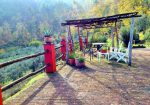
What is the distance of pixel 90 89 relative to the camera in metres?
5.64

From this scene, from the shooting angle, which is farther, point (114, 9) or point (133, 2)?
point (114, 9)

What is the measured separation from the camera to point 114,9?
24891mm

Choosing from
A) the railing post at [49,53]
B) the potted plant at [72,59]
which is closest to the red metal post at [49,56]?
the railing post at [49,53]

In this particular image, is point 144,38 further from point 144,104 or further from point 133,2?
point 144,104

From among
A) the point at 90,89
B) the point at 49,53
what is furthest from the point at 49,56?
the point at 90,89

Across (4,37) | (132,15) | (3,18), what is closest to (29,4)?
(3,18)

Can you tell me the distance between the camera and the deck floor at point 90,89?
4.77 m

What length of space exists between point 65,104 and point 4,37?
2340 inches

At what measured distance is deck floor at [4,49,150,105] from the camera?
4.77m

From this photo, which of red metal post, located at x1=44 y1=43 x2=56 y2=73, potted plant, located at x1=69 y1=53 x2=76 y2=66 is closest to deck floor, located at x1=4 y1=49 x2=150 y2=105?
red metal post, located at x1=44 y1=43 x2=56 y2=73

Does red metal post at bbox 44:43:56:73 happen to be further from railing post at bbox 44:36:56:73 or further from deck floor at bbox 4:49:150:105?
deck floor at bbox 4:49:150:105

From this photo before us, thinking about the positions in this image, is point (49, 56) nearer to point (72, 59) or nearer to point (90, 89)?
point (72, 59)

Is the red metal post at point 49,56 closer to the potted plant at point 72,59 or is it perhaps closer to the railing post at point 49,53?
the railing post at point 49,53

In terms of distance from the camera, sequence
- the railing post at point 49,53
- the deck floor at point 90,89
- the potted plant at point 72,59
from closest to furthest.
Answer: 1. the deck floor at point 90,89
2. the railing post at point 49,53
3. the potted plant at point 72,59
